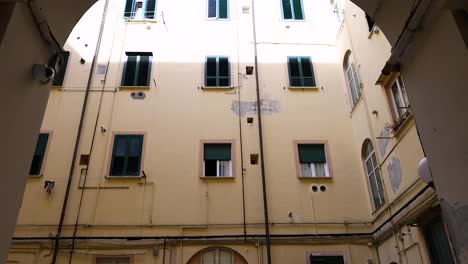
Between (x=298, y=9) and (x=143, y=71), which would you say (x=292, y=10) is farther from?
(x=143, y=71)

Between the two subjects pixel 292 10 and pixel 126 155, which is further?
pixel 292 10

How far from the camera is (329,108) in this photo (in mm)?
14227

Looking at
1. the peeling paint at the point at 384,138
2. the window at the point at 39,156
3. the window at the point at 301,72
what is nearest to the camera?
the peeling paint at the point at 384,138

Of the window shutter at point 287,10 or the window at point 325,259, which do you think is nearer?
the window at point 325,259

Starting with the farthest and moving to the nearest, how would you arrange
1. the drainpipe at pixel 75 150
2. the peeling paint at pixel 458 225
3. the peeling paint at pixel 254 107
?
the peeling paint at pixel 254 107
the drainpipe at pixel 75 150
the peeling paint at pixel 458 225

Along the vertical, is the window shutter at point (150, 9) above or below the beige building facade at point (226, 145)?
above

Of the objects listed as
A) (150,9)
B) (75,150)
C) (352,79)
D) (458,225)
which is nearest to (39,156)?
(75,150)

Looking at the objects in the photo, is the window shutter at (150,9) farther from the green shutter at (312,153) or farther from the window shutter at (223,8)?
the green shutter at (312,153)

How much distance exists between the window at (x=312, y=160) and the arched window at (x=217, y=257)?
2.92 meters

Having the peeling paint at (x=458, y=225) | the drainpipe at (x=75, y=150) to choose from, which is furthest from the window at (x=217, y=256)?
the peeling paint at (x=458, y=225)

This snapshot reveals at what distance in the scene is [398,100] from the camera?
11.0 metres

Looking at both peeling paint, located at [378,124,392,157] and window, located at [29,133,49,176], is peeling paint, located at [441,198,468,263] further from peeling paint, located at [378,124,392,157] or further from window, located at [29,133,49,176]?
window, located at [29,133,49,176]

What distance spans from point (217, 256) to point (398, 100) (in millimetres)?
5822

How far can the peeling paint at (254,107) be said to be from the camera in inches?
551
